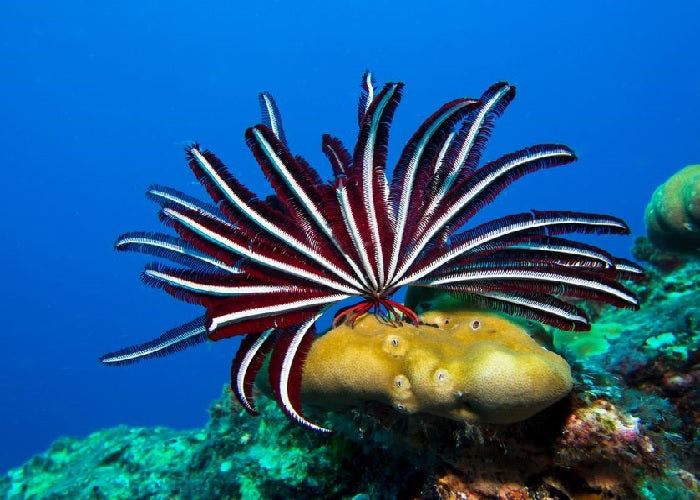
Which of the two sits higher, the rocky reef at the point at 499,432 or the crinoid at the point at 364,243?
the crinoid at the point at 364,243

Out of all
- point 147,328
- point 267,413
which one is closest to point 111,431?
point 267,413

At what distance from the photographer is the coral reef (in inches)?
294

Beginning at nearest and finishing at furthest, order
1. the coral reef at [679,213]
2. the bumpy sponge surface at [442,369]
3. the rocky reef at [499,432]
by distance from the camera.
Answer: the bumpy sponge surface at [442,369] < the rocky reef at [499,432] < the coral reef at [679,213]

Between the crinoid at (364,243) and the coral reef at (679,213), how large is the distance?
4096 millimetres

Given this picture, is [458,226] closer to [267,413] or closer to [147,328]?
[267,413]

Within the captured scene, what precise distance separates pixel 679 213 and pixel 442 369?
6229mm

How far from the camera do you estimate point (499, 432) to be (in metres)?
4.17

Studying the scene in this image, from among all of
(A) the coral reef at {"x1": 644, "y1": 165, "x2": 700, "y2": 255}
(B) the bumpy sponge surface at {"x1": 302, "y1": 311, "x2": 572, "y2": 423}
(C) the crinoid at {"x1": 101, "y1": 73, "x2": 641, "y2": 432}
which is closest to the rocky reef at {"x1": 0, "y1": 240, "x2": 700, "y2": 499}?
(B) the bumpy sponge surface at {"x1": 302, "y1": 311, "x2": 572, "y2": 423}

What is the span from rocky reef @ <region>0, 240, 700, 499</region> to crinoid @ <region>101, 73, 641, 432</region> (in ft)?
1.02

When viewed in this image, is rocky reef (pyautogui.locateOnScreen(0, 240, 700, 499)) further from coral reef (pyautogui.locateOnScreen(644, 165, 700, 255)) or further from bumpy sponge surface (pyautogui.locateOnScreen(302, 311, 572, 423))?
coral reef (pyautogui.locateOnScreen(644, 165, 700, 255))

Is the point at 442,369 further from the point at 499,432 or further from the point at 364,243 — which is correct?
the point at 364,243

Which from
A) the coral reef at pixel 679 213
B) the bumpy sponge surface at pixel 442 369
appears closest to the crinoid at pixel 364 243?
the bumpy sponge surface at pixel 442 369

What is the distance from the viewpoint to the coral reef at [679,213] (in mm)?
7465

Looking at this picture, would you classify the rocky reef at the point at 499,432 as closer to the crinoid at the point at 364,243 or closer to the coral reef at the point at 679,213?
the crinoid at the point at 364,243
